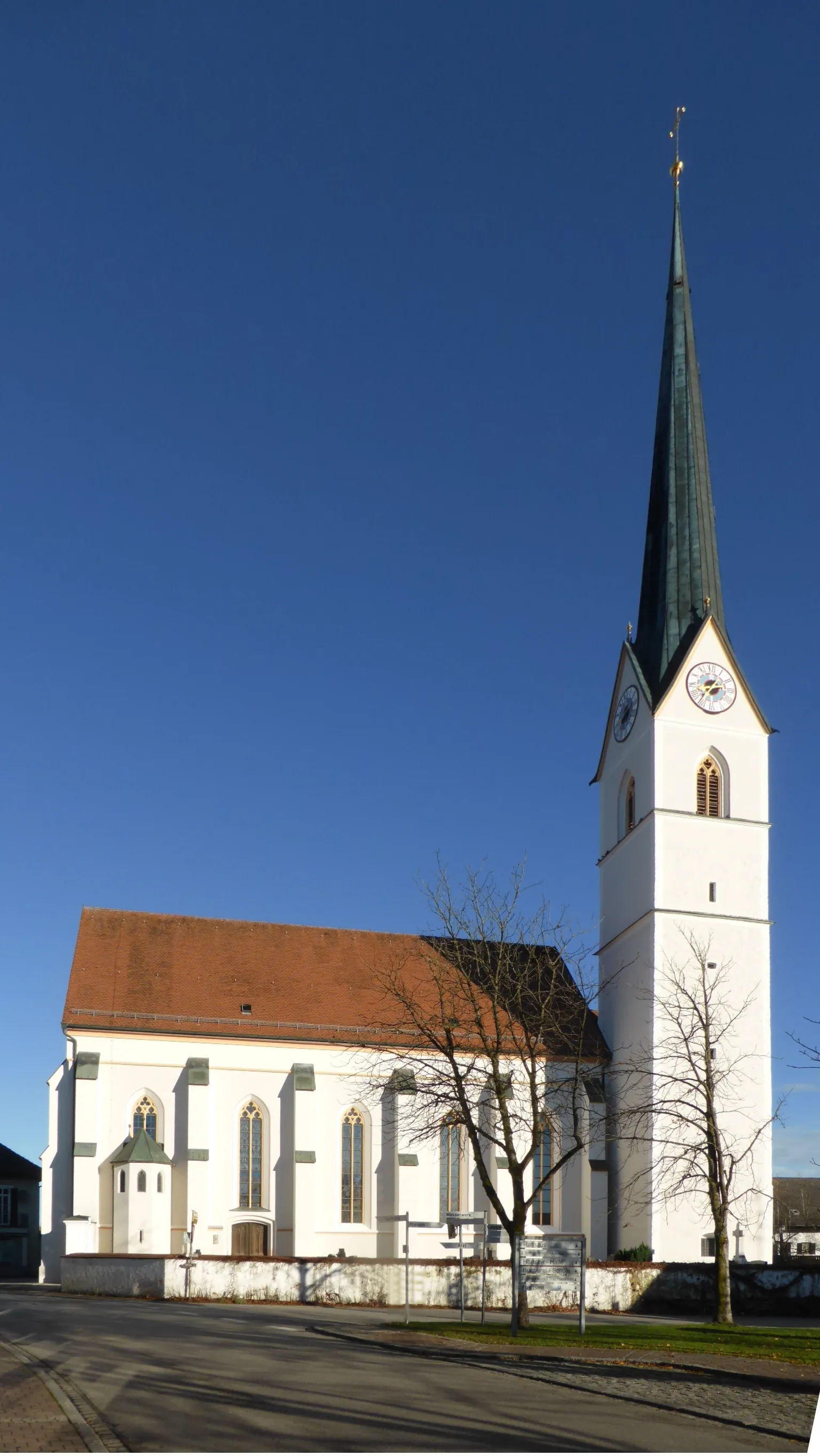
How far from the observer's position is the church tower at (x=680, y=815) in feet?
150

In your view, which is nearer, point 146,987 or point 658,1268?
point 658,1268

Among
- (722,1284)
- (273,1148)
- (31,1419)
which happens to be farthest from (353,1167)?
(31,1419)

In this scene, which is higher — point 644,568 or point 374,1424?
point 644,568

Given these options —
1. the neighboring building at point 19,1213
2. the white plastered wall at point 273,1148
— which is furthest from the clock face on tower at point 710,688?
the neighboring building at point 19,1213

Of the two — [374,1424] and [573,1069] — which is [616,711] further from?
[374,1424]

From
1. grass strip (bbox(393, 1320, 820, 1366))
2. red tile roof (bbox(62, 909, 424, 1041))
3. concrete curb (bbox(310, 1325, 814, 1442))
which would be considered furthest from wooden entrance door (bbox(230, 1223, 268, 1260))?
concrete curb (bbox(310, 1325, 814, 1442))

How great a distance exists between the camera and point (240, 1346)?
21359 millimetres

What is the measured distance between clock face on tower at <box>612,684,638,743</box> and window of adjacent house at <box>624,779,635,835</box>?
1.78 meters

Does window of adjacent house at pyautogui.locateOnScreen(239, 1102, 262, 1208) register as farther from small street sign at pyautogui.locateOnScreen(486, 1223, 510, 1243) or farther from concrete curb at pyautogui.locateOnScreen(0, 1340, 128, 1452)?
concrete curb at pyautogui.locateOnScreen(0, 1340, 128, 1452)

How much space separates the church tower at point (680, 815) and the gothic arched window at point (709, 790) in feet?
0.15

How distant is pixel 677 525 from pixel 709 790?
9230mm

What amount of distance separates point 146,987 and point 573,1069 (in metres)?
14.3

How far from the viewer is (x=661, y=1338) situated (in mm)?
26156

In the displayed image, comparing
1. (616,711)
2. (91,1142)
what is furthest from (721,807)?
(91,1142)
